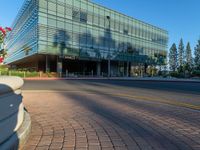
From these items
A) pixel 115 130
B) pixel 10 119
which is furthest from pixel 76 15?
pixel 10 119

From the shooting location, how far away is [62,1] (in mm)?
50281

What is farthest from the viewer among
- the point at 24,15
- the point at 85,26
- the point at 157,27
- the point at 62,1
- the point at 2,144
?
the point at 157,27

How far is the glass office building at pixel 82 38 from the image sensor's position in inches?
1893

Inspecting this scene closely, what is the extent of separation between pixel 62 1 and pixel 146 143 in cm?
4914

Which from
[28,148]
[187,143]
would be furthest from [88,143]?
[187,143]

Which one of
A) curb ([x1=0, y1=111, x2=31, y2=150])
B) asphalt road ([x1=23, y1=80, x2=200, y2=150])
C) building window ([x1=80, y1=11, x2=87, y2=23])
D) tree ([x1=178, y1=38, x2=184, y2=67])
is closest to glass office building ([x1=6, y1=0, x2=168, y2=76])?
building window ([x1=80, y1=11, x2=87, y2=23])

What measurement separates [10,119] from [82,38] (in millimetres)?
51520

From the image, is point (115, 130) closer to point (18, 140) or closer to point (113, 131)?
point (113, 131)

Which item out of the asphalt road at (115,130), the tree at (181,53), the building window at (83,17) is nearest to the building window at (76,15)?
the building window at (83,17)

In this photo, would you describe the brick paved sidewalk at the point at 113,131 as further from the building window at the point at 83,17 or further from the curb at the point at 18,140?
the building window at the point at 83,17

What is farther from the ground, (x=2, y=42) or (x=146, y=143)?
(x=2, y=42)

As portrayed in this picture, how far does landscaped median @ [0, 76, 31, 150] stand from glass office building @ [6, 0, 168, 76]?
Result: 4301 cm

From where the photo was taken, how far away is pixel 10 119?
12.4ft

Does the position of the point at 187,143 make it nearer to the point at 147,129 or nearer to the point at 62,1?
the point at 147,129
